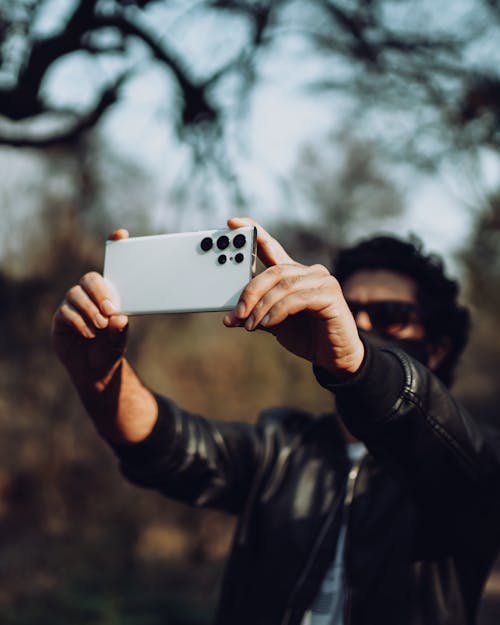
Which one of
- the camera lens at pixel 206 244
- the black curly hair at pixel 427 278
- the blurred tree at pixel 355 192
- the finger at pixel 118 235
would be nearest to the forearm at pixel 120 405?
the finger at pixel 118 235

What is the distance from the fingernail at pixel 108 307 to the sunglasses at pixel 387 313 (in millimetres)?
757

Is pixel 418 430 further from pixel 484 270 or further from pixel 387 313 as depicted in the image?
pixel 484 270

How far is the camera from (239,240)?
50.9 inches

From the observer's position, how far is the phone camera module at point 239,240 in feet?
4.23

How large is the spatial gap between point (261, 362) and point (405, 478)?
5143mm

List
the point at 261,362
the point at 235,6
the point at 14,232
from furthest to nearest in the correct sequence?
the point at 261,362 < the point at 14,232 < the point at 235,6

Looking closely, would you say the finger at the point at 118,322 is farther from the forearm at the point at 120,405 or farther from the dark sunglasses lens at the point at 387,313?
the dark sunglasses lens at the point at 387,313

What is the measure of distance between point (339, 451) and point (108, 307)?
2.99ft

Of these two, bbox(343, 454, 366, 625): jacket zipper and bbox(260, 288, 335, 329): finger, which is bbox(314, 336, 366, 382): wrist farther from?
bbox(343, 454, 366, 625): jacket zipper

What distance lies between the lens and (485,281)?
9.47 m

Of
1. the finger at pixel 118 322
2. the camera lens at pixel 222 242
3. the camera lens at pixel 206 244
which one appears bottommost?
the finger at pixel 118 322

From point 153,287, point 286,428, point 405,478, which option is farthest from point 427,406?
point 286,428

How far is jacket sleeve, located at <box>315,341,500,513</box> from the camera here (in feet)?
4.30

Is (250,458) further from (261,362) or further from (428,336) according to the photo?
(261,362)
